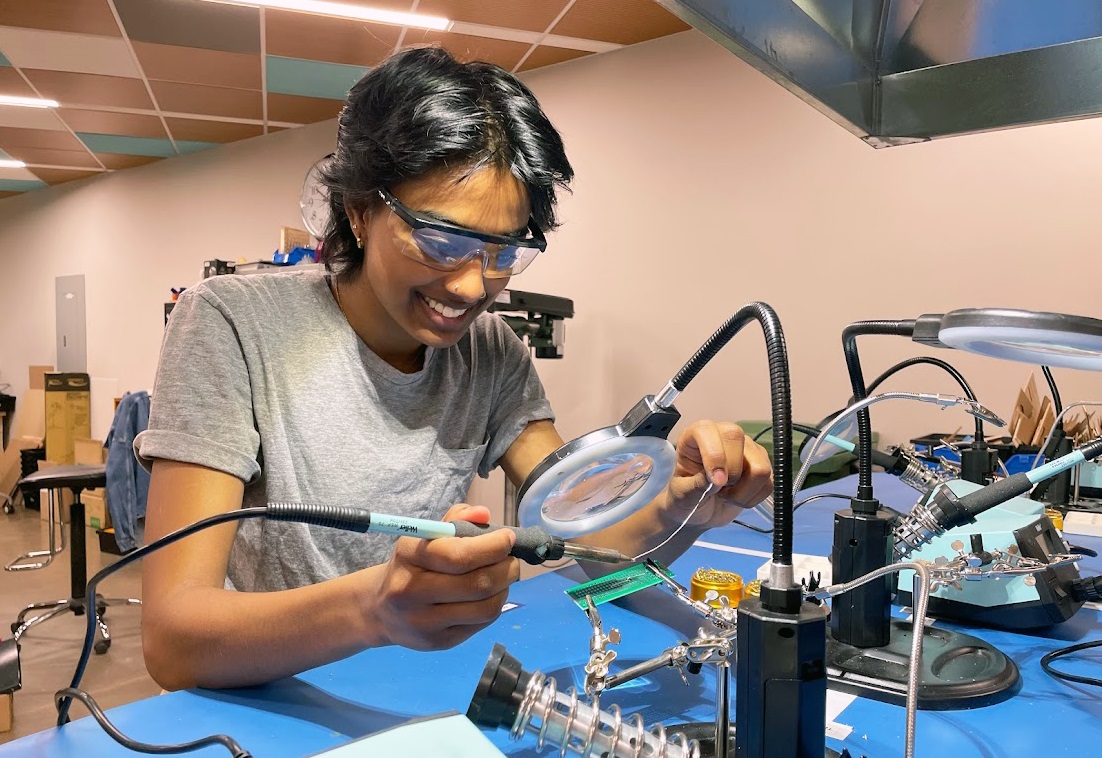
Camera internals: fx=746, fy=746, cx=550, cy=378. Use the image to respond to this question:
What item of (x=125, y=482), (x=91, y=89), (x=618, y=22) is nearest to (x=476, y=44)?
(x=618, y=22)

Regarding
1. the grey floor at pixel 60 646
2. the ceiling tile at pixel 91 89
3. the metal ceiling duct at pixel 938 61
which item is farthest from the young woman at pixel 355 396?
the ceiling tile at pixel 91 89

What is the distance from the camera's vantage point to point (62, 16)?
3.39 meters

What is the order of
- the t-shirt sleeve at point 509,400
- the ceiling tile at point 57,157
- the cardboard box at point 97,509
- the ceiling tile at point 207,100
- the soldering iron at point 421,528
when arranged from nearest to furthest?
1. the soldering iron at point 421,528
2. the t-shirt sleeve at point 509,400
3. the ceiling tile at point 207,100
4. the cardboard box at point 97,509
5. the ceiling tile at point 57,157

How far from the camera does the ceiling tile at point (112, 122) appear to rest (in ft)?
15.8

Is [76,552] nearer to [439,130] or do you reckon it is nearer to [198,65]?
[198,65]

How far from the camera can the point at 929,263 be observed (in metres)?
2.88

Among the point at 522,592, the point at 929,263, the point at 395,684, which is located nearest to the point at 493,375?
the point at 522,592

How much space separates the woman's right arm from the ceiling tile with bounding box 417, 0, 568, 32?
292 cm

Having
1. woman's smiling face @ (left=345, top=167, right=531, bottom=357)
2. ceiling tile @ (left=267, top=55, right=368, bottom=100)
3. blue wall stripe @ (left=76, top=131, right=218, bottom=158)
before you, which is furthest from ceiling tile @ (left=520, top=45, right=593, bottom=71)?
woman's smiling face @ (left=345, top=167, right=531, bottom=357)

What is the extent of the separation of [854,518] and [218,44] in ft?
12.9

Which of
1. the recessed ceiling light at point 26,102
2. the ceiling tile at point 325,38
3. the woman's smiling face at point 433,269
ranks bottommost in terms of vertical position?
the woman's smiling face at point 433,269

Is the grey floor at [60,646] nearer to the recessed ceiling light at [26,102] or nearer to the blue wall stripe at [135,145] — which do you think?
the recessed ceiling light at [26,102]

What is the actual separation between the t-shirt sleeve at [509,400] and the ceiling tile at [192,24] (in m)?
2.83

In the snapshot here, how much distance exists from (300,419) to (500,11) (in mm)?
2851
